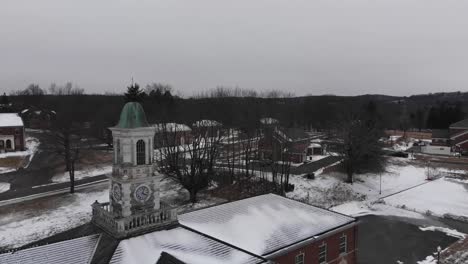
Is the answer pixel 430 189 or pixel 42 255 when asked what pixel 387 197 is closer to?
pixel 430 189

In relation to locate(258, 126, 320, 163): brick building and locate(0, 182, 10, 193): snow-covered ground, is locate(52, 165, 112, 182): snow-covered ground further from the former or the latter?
locate(258, 126, 320, 163): brick building

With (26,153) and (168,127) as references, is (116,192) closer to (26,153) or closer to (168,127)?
(168,127)

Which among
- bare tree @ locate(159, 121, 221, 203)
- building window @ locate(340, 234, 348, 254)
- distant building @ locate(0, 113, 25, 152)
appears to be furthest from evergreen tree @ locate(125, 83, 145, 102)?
distant building @ locate(0, 113, 25, 152)

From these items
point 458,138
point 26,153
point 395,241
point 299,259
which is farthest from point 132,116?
point 458,138

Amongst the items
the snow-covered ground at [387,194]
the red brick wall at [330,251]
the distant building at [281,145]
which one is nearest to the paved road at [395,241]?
the snow-covered ground at [387,194]

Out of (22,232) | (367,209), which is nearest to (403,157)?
(367,209)

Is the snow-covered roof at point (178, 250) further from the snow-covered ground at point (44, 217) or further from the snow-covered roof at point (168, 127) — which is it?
the snow-covered roof at point (168, 127)
